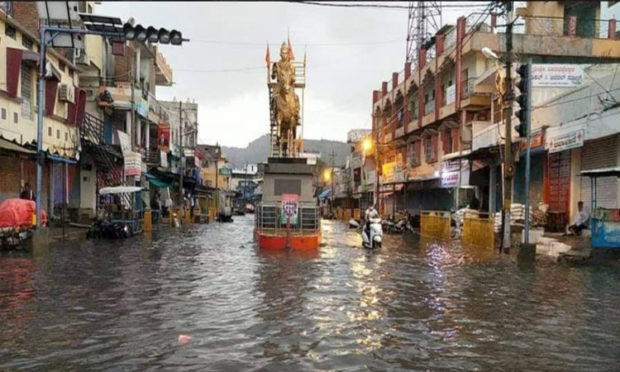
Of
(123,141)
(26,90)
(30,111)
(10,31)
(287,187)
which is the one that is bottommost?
(287,187)

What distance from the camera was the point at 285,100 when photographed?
25547 millimetres

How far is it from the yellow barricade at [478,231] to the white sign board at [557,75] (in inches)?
253

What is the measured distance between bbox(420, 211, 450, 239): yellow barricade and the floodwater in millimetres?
12275

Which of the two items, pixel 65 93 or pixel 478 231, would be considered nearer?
pixel 478 231

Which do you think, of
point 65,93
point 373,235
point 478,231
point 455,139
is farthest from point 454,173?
point 65,93

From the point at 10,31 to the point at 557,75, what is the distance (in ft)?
74.3

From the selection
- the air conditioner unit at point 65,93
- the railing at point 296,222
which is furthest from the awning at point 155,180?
the railing at point 296,222

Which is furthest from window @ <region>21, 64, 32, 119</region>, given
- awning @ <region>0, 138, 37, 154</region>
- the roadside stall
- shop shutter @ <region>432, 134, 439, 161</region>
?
shop shutter @ <region>432, 134, 439, 161</region>

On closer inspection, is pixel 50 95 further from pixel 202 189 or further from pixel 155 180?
pixel 202 189

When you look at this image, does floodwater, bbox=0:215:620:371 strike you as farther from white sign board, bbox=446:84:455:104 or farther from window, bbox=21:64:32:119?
white sign board, bbox=446:84:455:104

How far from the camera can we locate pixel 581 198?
2097 cm

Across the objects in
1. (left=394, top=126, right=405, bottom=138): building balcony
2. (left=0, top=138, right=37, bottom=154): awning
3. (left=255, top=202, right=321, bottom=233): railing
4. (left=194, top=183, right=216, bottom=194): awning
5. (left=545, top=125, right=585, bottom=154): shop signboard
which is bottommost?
(left=255, top=202, right=321, bottom=233): railing

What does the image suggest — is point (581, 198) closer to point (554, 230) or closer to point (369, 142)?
point (554, 230)

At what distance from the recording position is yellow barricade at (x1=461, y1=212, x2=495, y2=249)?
22.2 metres
